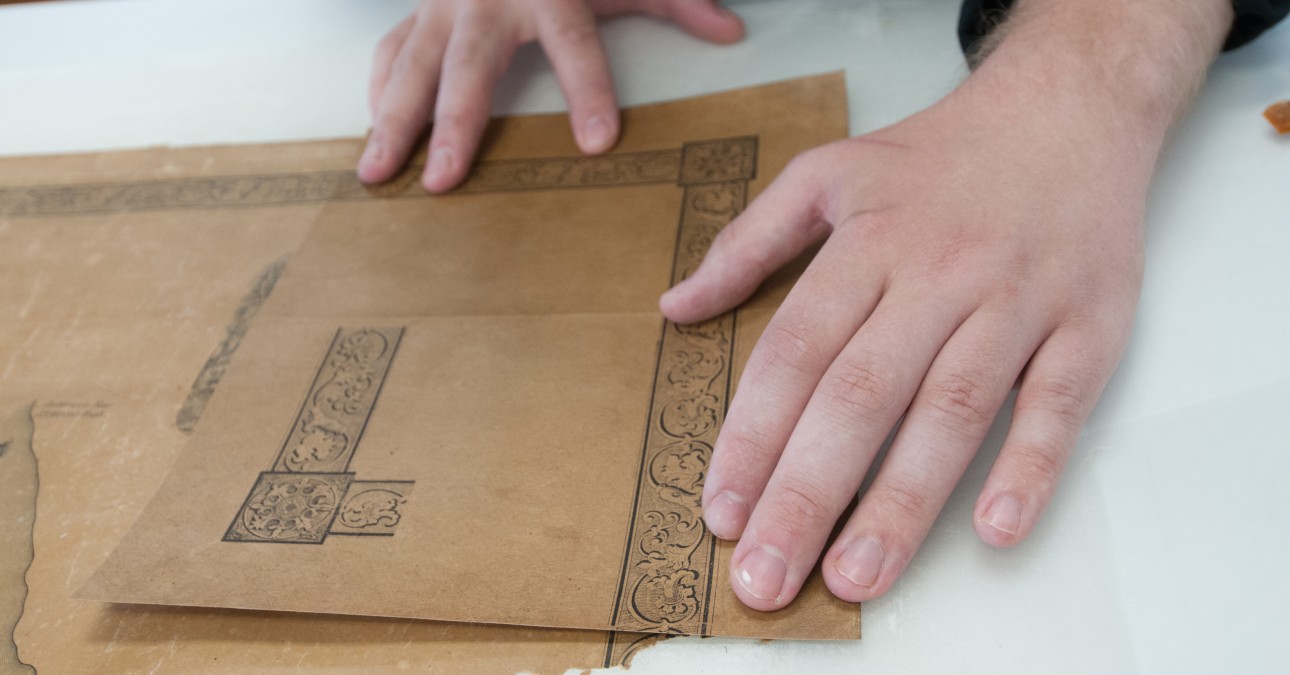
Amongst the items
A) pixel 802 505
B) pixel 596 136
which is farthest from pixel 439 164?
pixel 802 505

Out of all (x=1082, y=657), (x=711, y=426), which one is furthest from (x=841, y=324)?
(x=1082, y=657)

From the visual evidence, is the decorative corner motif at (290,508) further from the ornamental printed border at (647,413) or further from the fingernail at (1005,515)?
the fingernail at (1005,515)

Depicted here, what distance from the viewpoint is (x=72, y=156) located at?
47.3 inches

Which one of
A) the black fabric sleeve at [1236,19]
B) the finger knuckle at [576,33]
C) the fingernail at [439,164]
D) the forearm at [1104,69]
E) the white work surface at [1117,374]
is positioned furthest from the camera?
the finger knuckle at [576,33]

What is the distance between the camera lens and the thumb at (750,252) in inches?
32.8

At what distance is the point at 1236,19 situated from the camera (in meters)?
0.96

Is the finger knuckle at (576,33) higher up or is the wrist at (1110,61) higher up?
the wrist at (1110,61)

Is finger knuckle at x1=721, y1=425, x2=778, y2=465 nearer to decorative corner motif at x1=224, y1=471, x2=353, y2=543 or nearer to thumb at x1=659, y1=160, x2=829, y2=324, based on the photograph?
thumb at x1=659, y1=160, x2=829, y2=324

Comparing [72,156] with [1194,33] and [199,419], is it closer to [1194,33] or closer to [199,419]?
[199,419]

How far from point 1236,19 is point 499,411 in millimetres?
836

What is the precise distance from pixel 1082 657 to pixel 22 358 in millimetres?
984

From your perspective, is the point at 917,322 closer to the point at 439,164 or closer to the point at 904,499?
the point at 904,499

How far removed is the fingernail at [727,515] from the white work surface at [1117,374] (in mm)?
78

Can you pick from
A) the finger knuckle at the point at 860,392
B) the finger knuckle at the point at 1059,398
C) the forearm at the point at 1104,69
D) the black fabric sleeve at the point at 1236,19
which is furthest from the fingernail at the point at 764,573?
the black fabric sleeve at the point at 1236,19
